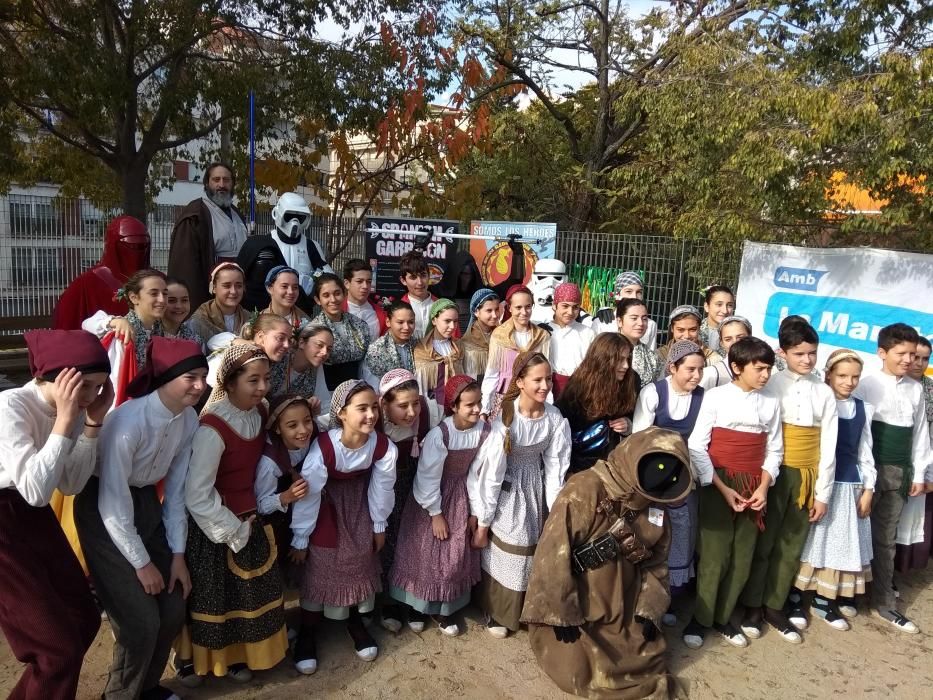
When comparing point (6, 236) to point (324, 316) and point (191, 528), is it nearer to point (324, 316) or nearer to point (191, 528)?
point (324, 316)

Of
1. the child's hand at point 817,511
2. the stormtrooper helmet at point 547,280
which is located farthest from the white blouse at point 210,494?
the stormtrooper helmet at point 547,280

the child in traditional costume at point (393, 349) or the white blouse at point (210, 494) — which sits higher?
the child in traditional costume at point (393, 349)

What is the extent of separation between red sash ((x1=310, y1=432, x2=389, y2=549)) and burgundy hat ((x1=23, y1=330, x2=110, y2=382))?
3.59 feet

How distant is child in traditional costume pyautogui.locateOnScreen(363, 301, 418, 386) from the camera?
163 inches

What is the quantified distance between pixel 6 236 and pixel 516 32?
32.4 feet

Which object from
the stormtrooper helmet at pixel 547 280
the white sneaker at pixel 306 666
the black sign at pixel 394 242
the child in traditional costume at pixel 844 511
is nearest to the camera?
the white sneaker at pixel 306 666

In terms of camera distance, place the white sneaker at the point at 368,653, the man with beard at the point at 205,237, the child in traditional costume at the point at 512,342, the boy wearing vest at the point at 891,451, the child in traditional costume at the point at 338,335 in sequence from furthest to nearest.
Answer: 1. the man with beard at the point at 205,237
2. the child in traditional costume at the point at 512,342
3. the child in traditional costume at the point at 338,335
4. the boy wearing vest at the point at 891,451
5. the white sneaker at the point at 368,653

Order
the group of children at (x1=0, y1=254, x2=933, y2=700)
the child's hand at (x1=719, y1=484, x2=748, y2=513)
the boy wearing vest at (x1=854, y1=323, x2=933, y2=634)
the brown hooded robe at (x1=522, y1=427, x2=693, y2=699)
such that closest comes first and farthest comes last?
the group of children at (x1=0, y1=254, x2=933, y2=700), the brown hooded robe at (x1=522, y1=427, x2=693, y2=699), the child's hand at (x1=719, y1=484, x2=748, y2=513), the boy wearing vest at (x1=854, y1=323, x2=933, y2=634)

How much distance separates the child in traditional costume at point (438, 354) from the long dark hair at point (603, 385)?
0.79 m

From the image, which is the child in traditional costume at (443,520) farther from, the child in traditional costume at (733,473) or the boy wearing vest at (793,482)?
the boy wearing vest at (793,482)

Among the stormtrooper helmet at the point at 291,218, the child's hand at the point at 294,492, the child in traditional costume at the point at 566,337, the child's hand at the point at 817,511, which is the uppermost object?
the stormtrooper helmet at the point at 291,218

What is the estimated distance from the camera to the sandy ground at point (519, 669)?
3.07m

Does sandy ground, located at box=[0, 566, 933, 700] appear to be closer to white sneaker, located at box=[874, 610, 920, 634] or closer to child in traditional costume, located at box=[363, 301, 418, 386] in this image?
white sneaker, located at box=[874, 610, 920, 634]

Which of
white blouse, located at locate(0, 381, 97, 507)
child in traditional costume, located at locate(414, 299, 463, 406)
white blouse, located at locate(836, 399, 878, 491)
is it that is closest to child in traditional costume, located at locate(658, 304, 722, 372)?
white blouse, located at locate(836, 399, 878, 491)
